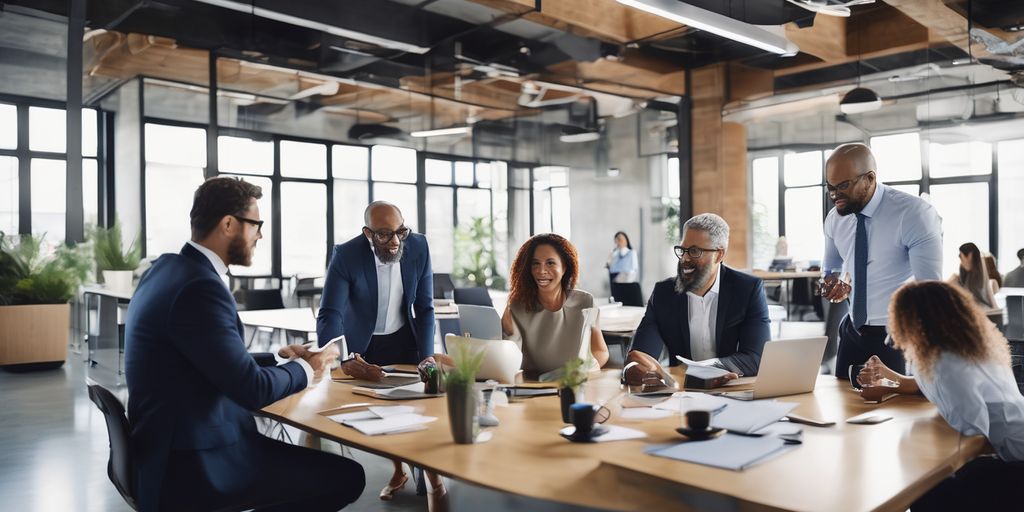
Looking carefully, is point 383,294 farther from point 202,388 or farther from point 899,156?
point 899,156

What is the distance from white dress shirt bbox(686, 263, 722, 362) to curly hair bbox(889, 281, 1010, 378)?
3.44ft

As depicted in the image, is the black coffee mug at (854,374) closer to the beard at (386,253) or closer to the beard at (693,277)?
the beard at (693,277)

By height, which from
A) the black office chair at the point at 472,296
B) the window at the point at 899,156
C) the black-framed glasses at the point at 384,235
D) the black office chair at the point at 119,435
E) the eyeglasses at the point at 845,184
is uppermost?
the window at the point at 899,156

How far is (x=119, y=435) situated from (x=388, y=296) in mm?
1880

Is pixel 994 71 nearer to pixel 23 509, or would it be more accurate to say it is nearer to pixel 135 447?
pixel 135 447

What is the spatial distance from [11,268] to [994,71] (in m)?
10.8

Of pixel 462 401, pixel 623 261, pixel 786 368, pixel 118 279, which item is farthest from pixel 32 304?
pixel 786 368

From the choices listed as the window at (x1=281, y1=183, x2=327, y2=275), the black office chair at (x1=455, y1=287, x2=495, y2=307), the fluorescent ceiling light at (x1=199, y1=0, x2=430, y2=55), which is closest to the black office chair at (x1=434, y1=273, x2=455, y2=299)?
the black office chair at (x1=455, y1=287, x2=495, y2=307)

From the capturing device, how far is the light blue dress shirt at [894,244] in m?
3.26

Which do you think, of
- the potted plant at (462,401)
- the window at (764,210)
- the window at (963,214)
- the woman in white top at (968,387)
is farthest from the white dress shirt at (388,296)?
the window at (764,210)

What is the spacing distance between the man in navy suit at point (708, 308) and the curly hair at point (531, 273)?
41 centimetres

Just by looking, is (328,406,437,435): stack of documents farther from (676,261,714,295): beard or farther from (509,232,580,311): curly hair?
(676,261,714,295): beard

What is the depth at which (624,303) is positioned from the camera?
24.9ft

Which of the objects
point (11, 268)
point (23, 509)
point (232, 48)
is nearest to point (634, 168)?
point (232, 48)
